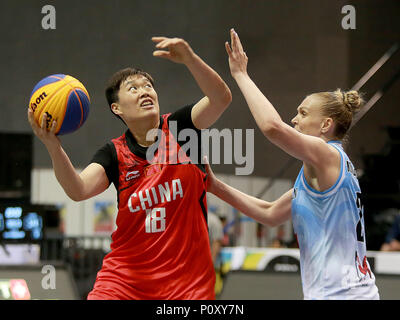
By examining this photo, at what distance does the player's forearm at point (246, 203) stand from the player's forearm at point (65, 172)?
2.48ft

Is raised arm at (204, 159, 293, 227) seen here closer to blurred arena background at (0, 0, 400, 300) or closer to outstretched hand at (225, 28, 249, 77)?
outstretched hand at (225, 28, 249, 77)

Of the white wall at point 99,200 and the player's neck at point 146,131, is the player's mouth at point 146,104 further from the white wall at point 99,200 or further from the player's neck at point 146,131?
the white wall at point 99,200

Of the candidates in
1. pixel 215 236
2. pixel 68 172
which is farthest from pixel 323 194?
pixel 215 236

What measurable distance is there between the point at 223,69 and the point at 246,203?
7.33m

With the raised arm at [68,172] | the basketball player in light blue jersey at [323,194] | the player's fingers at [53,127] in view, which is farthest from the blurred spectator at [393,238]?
the player's fingers at [53,127]

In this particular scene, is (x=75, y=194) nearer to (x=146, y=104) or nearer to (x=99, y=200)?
(x=146, y=104)

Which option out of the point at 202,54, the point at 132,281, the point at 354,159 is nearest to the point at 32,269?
the point at 132,281

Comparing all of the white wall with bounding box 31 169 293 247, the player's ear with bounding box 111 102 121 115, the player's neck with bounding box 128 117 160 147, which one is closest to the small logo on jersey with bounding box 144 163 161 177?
the player's neck with bounding box 128 117 160 147

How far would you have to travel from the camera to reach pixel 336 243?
2.77 metres

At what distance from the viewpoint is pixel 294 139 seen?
2.68 m

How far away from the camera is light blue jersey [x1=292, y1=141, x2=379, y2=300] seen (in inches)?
108
